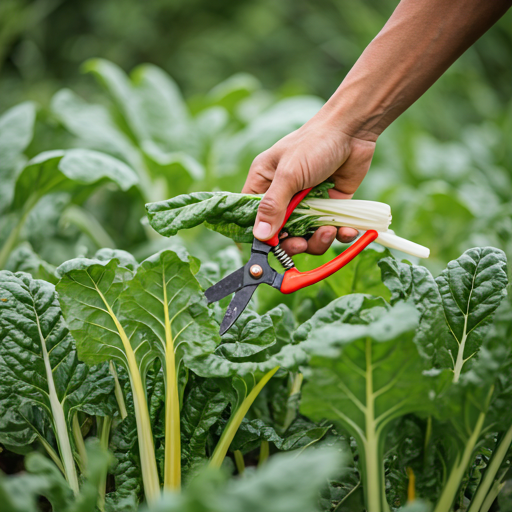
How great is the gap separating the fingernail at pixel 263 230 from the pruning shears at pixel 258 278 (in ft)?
0.07

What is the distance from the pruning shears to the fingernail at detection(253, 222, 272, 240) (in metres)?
0.02

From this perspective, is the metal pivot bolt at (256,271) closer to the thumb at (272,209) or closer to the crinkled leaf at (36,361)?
the thumb at (272,209)

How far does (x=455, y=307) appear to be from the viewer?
0.71 m

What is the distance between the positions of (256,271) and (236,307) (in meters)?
0.06

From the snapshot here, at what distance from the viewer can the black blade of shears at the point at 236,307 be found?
0.70 m

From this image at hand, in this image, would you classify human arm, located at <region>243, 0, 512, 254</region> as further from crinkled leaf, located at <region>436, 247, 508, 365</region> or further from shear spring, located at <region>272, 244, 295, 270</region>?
crinkled leaf, located at <region>436, 247, 508, 365</region>

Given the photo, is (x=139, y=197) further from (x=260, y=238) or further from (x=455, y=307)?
(x=455, y=307)

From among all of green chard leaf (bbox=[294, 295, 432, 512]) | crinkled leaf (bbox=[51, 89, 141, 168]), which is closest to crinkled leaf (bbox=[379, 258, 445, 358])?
green chard leaf (bbox=[294, 295, 432, 512])

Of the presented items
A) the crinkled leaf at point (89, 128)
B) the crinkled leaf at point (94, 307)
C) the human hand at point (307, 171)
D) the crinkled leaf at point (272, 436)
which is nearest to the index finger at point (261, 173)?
the human hand at point (307, 171)

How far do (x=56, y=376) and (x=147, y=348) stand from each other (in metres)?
0.15

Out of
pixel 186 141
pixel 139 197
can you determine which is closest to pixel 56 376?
pixel 139 197

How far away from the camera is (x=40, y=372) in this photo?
2.34ft

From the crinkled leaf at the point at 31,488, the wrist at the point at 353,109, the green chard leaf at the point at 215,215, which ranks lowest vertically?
the crinkled leaf at the point at 31,488

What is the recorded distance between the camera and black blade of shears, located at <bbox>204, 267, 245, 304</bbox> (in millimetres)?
708
